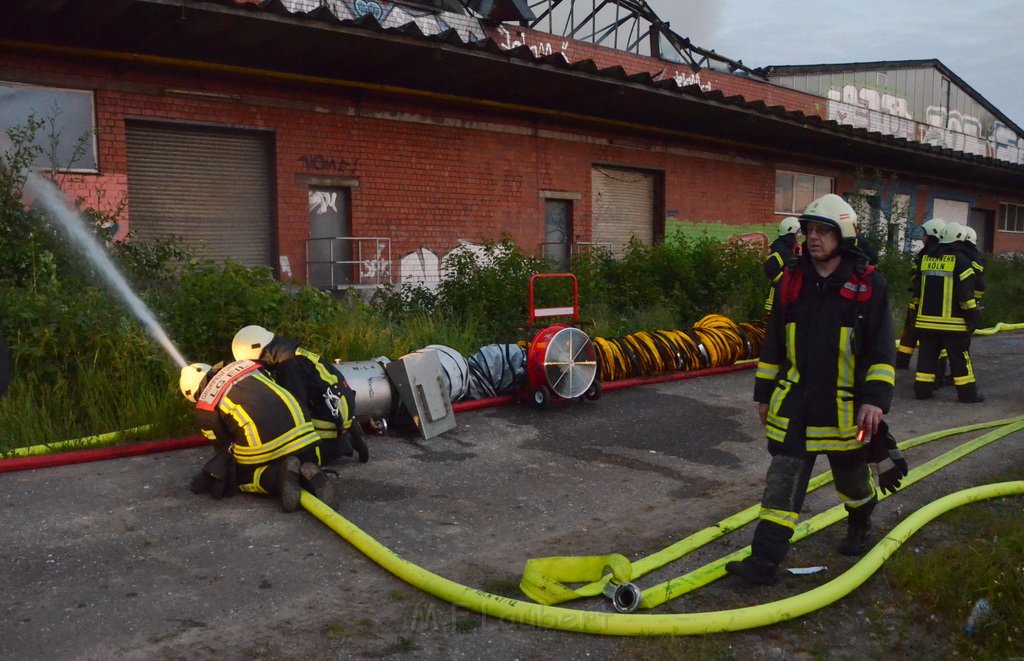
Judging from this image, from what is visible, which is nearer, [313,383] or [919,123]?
[313,383]

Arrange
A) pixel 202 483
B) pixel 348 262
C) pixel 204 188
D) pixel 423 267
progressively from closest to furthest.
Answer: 1. pixel 202 483
2. pixel 204 188
3. pixel 348 262
4. pixel 423 267

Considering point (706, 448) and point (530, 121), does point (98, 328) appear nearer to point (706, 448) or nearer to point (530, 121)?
point (706, 448)

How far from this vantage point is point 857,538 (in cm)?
447

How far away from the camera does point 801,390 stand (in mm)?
4121

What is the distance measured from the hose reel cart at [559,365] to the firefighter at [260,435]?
3.09m

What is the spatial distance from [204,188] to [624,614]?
378 inches

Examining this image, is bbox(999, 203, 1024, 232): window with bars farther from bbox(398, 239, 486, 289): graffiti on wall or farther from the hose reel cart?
the hose reel cart

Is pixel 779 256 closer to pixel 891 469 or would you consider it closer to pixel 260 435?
pixel 891 469

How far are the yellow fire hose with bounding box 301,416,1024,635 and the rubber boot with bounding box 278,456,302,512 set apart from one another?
0.53m

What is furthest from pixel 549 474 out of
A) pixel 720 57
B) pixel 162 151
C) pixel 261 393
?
pixel 720 57

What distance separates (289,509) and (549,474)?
192cm

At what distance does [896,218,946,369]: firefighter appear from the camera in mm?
9219

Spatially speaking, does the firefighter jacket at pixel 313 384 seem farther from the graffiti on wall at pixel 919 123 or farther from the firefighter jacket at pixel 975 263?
the graffiti on wall at pixel 919 123

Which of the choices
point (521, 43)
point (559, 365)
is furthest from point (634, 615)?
point (521, 43)
